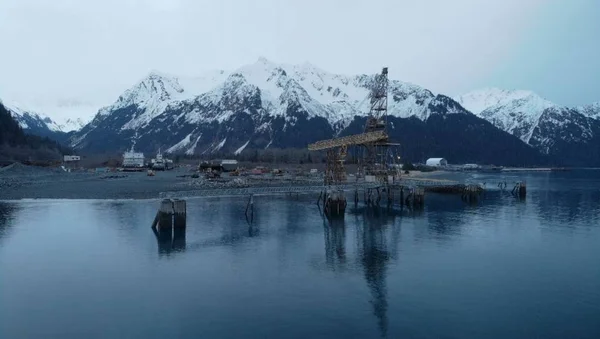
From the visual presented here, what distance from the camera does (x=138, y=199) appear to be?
226ft

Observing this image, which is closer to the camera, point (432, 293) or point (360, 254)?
point (432, 293)

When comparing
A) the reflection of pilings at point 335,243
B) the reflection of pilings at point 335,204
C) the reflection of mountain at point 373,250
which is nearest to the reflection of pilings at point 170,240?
the reflection of pilings at point 335,243

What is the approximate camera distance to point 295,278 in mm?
30719

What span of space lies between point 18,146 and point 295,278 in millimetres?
172264

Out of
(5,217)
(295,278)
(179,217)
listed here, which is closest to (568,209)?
(295,278)

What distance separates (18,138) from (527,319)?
191980 mm

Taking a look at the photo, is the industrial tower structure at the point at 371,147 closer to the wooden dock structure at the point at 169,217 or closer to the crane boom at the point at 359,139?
the crane boom at the point at 359,139

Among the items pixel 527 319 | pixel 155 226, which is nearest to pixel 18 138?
pixel 155 226

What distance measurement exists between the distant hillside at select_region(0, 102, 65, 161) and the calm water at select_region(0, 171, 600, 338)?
119120 millimetres

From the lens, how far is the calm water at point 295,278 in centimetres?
2284

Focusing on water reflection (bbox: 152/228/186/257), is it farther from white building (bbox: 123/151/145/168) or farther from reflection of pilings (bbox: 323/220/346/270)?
white building (bbox: 123/151/145/168)

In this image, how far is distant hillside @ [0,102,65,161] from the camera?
157 meters

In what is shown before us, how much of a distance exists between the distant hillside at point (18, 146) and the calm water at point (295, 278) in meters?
119

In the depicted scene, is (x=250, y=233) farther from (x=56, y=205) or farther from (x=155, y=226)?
(x=56, y=205)
